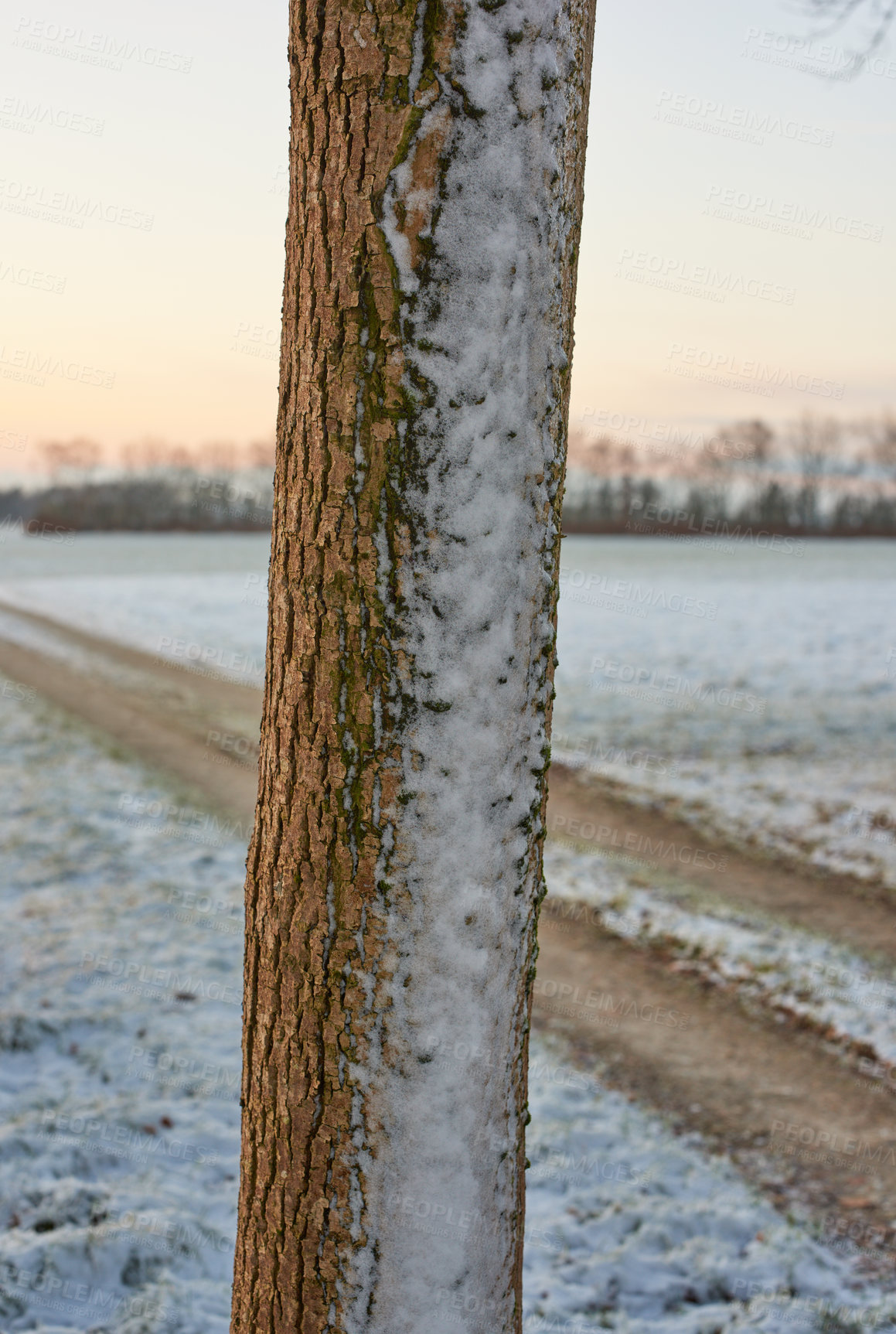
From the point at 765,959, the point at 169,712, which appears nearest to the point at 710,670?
the point at 169,712

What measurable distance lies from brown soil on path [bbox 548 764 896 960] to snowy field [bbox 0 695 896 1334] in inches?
91.4

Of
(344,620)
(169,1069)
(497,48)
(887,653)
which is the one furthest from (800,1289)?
(887,653)

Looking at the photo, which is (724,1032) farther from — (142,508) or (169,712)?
(142,508)

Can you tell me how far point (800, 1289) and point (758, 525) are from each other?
5133 centimetres

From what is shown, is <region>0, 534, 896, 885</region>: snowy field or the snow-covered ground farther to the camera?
<region>0, 534, 896, 885</region>: snowy field

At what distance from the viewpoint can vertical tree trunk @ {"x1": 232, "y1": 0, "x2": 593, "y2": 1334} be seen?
1.67 metres

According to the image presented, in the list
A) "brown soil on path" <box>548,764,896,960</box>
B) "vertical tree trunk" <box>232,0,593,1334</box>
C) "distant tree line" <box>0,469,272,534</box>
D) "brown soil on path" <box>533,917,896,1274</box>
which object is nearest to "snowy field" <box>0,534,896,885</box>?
"brown soil on path" <box>548,764,896,960</box>

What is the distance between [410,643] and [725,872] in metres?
6.07

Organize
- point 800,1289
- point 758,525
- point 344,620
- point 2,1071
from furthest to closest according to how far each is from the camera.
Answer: point 758,525
point 2,1071
point 800,1289
point 344,620

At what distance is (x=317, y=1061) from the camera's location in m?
1.88

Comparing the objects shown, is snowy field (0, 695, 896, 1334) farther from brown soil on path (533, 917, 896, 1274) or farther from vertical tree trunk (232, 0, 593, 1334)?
vertical tree trunk (232, 0, 593, 1334)

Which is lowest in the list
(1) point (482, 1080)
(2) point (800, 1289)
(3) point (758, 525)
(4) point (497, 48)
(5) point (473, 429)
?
(2) point (800, 1289)

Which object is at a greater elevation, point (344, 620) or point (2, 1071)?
point (344, 620)

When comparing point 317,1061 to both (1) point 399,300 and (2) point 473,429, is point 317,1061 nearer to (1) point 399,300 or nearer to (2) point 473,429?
(2) point 473,429
